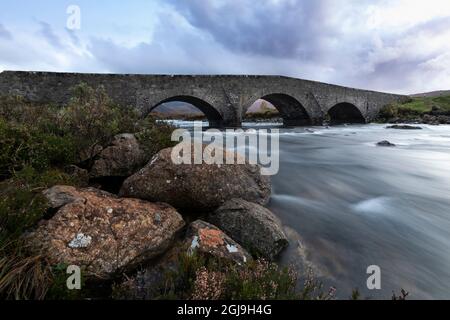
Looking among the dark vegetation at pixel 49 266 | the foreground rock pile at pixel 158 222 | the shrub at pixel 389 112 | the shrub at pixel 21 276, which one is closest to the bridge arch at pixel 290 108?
the shrub at pixel 389 112

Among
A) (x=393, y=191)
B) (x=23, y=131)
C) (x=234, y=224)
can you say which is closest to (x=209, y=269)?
(x=234, y=224)

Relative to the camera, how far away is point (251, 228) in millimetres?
4027

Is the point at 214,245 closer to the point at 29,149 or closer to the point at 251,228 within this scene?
the point at 251,228

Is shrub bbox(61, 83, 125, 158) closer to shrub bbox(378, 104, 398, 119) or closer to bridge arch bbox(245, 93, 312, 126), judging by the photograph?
bridge arch bbox(245, 93, 312, 126)

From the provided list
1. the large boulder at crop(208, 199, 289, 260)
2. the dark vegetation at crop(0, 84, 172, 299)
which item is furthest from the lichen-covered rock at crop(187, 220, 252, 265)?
the dark vegetation at crop(0, 84, 172, 299)

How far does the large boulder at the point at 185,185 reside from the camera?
4.59 metres

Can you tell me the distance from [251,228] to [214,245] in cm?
79

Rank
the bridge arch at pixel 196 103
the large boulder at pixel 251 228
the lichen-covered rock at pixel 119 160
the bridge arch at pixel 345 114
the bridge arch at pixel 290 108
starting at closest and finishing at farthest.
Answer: the large boulder at pixel 251 228, the lichen-covered rock at pixel 119 160, the bridge arch at pixel 196 103, the bridge arch at pixel 290 108, the bridge arch at pixel 345 114

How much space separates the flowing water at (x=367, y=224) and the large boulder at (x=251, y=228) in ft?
0.80

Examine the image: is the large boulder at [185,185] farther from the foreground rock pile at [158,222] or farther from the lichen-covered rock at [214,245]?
the lichen-covered rock at [214,245]

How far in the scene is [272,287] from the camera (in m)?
2.62

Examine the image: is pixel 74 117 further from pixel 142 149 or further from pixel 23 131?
pixel 142 149
